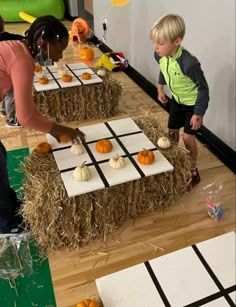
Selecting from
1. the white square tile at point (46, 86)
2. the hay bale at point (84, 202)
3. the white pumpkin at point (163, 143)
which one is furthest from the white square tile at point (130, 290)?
the white square tile at point (46, 86)

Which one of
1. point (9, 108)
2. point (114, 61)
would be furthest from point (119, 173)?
point (114, 61)

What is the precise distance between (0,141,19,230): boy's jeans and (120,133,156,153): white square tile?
54 cm

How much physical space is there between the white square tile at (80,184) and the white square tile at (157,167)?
0.20 m

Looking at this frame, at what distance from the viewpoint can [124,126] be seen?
1711mm

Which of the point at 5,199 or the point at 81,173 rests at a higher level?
the point at 81,173

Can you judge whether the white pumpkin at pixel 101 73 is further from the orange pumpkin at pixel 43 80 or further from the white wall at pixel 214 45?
the white wall at pixel 214 45

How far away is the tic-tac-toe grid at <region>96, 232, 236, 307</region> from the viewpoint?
96 centimetres

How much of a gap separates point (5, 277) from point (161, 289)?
0.70m

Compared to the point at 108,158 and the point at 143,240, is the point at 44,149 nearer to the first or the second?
the point at 108,158

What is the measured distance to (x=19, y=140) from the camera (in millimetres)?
2273

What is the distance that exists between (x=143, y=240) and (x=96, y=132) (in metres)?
0.57

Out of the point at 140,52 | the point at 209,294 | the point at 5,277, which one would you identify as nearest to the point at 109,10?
the point at 140,52

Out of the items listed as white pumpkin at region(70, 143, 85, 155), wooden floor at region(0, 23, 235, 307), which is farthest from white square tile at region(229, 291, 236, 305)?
white pumpkin at region(70, 143, 85, 155)

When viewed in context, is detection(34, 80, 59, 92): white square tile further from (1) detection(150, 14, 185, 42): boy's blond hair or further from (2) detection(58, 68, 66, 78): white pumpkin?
(1) detection(150, 14, 185, 42): boy's blond hair
